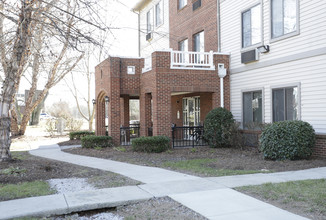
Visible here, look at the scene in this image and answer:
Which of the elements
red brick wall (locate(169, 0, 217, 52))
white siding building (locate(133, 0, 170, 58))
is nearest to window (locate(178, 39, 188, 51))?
red brick wall (locate(169, 0, 217, 52))

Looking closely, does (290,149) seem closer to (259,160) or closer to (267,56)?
(259,160)

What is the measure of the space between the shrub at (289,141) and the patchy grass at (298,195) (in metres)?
2.78

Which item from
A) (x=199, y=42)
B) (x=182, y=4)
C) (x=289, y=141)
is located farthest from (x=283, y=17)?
(x=182, y=4)

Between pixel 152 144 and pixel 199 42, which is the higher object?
pixel 199 42

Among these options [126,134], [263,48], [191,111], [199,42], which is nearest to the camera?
[263,48]

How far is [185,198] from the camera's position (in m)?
5.80

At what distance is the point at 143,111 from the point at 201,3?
6.39 metres

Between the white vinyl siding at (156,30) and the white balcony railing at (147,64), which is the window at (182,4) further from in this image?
the white balcony railing at (147,64)

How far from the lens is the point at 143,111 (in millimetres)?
15523

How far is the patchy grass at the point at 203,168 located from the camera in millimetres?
8145

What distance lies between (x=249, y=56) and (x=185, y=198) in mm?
8869

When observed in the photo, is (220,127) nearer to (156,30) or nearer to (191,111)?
(191,111)

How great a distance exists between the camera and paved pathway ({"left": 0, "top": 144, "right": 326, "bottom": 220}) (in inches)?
199

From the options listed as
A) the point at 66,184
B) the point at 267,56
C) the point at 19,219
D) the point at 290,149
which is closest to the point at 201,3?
the point at 267,56
